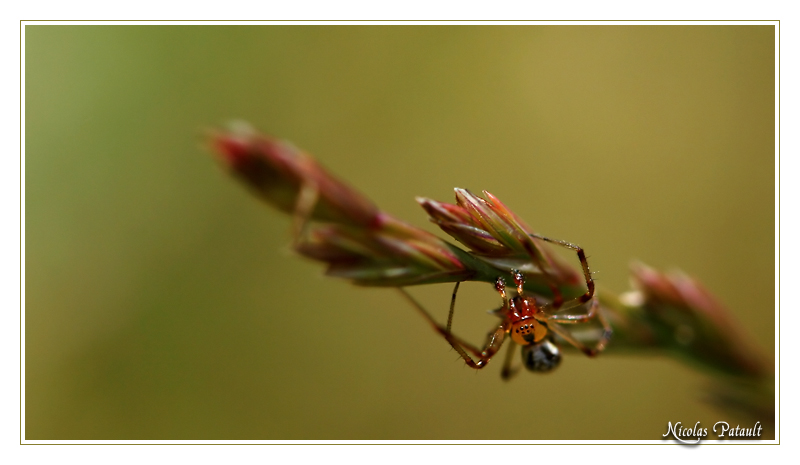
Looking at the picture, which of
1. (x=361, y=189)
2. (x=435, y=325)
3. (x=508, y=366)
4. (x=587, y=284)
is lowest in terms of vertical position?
(x=508, y=366)

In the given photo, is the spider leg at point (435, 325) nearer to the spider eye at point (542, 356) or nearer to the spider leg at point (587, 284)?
the spider eye at point (542, 356)

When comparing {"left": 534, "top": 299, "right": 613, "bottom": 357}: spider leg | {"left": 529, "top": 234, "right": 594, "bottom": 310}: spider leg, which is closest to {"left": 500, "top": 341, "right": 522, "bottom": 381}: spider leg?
{"left": 534, "top": 299, "right": 613, "bottom": 357}: spider leg

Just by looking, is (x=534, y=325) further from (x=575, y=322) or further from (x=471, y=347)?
(x=471, y=347)

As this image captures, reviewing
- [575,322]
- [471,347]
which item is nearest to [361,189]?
[471,347]

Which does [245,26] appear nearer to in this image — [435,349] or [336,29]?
[336,29]

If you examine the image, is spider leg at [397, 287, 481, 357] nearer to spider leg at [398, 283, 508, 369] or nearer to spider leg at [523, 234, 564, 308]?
spider leg at [398, 283, 508, 369]

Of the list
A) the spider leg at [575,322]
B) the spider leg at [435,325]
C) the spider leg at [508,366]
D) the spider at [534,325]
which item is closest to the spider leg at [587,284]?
the spider at [534,325]

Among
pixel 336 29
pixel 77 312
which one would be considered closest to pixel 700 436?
pixel 336 29
